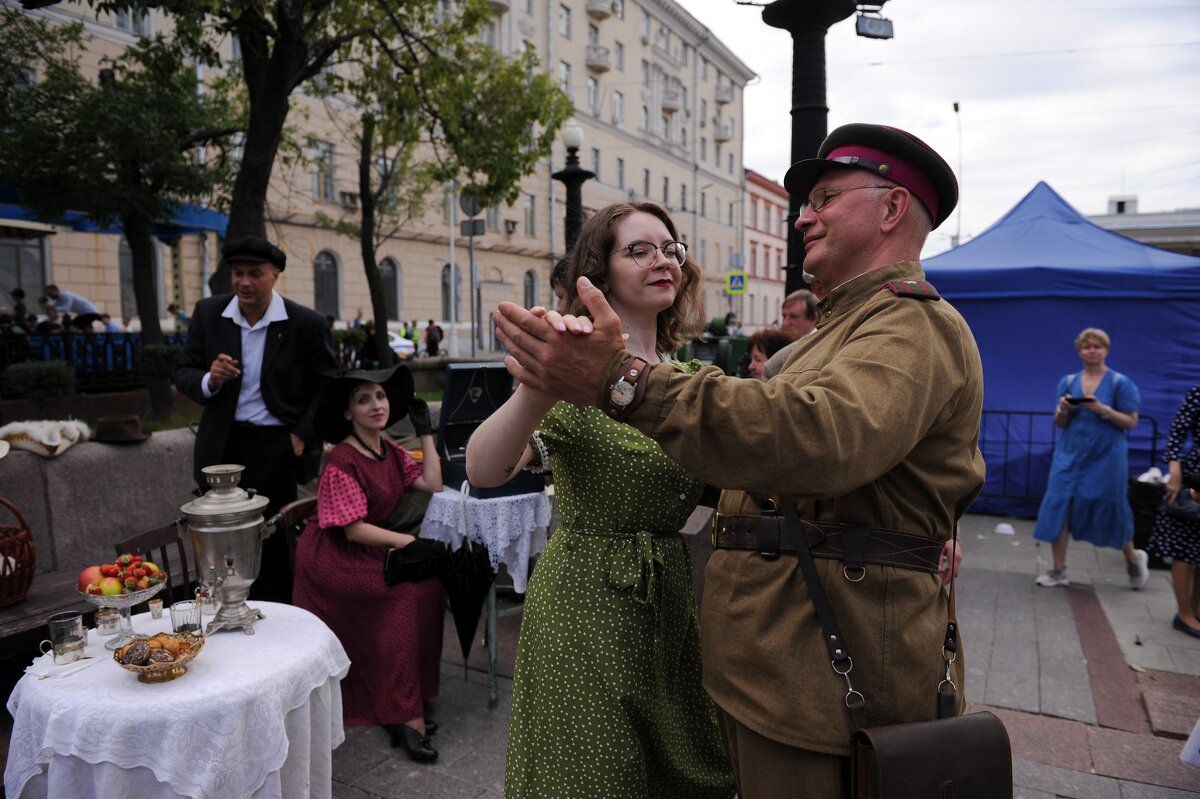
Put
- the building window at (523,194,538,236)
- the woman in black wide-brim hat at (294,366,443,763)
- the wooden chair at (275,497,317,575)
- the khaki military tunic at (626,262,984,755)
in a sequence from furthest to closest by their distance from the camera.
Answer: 1. the building window at (523,194,538,236)
2. the wooden chair at (275,497,317,575)
3. the woman in black wide-brim hat at (294,366,443,763)
4. the khaki military tunic at (626,262,984,755)

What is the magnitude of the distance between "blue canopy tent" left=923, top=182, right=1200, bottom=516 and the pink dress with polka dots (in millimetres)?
6733

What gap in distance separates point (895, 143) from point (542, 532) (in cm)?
317

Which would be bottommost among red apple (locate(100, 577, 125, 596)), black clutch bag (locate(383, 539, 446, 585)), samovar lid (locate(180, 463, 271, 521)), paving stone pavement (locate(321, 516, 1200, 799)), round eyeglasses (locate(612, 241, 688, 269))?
paving stone pavement (locate(321, 516, 1200, 799))

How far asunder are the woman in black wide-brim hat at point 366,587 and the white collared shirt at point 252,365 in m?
0.59

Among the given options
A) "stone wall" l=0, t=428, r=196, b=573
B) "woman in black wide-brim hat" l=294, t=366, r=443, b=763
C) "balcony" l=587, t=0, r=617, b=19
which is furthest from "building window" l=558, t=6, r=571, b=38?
"woman in black wide-brim hat" l=294, t=366, r=443, b=763

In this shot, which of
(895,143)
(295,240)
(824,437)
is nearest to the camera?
(824,437)

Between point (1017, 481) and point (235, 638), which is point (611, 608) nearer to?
point (235, 638)

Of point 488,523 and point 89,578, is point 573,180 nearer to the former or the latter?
point 488,523

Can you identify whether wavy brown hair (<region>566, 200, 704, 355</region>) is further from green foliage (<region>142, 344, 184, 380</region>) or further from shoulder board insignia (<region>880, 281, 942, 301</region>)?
green foliage (<region>142, 344, 184, 380</region>)

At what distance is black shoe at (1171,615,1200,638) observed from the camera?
4871 mm

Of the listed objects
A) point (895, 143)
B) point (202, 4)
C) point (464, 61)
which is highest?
point (464, 61)

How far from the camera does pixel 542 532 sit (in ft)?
14.1

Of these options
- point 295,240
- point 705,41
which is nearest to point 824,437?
point 295,240

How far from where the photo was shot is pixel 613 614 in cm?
185
